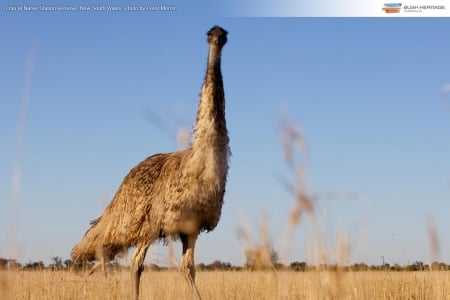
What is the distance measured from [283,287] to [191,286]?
431cm

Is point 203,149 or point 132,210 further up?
point 203,149

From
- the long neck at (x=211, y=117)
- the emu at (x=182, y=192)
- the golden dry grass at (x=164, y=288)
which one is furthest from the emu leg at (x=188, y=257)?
the long neck at (x=211, y=117)

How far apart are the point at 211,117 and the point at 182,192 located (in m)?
0.87

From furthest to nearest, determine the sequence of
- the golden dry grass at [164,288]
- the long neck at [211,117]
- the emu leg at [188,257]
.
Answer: the emu leg at [188,257] → the long neck at [211,117] → the golden dry grass at [164,288]

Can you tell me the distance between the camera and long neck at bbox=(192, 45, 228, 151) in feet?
24.9

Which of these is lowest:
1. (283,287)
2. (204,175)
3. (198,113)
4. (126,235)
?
(283,287)

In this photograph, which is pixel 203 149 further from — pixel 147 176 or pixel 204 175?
pixel 147 176

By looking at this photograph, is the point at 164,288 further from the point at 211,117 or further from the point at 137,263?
the point at 211,117

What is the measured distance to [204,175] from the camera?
7625 millimetres

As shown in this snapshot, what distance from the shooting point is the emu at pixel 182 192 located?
7625 mm

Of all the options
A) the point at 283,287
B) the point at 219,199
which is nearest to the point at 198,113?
the point at 219,199

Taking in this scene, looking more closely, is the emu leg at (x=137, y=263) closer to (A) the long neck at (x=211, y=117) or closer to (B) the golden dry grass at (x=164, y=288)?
(B) the golden dry grass at (x=164, y=288)

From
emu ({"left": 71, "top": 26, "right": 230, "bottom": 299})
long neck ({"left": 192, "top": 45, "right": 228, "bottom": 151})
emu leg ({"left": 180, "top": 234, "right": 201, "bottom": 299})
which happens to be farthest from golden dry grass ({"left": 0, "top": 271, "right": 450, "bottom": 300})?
long neck ({"left": 192, "top": 45, "right": 228, "bottom": 151})

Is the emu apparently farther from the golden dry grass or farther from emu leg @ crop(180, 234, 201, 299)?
the golden dry grass
